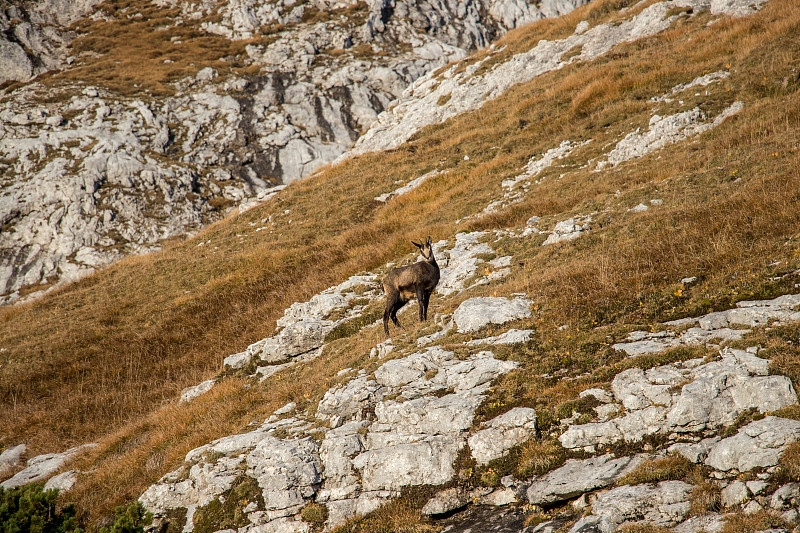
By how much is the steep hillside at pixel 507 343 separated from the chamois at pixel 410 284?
752 millimetres

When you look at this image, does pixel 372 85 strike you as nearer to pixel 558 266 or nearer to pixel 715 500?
pixel 558 266

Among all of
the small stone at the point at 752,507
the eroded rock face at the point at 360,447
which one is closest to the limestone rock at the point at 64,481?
the eroded rock face at the point at 360,447

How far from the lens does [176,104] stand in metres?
68.6

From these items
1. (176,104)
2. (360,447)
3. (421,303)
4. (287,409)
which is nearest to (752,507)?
(360,447)

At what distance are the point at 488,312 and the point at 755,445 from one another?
626 cm

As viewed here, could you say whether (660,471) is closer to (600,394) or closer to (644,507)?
(644,507)

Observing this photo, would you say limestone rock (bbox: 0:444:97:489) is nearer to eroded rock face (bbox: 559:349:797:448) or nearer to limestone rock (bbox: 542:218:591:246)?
eroded rock face (bbox: 559:349:797:448)

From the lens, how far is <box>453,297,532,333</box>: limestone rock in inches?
448

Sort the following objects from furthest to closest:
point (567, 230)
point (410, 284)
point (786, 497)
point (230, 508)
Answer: point (567, 230)
point (410, 284)
point (230, 508)
point (786, 497)

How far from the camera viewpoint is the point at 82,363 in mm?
20516

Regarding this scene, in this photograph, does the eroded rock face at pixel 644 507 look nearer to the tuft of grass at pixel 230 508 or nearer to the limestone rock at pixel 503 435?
the limestone rock at pixel 503 435

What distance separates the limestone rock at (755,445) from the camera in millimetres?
5711

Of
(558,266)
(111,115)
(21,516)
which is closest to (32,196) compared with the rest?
(111,115)

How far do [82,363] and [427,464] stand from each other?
18903 mm
